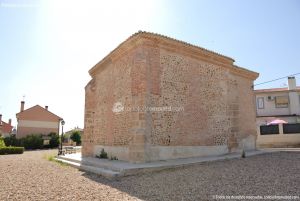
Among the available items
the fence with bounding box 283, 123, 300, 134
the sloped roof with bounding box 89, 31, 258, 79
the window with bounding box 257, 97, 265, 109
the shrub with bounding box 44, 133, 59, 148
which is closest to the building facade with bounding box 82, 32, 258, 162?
Answer: the sloped roof with bounding box 89, 31, 258, 79

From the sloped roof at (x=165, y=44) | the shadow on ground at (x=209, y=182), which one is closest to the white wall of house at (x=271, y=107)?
the sloped roof at (x=165, y=44)

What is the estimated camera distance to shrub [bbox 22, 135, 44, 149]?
99.7 ft

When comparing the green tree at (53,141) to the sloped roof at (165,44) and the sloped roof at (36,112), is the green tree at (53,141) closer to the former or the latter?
the sloped roof at (36,112)

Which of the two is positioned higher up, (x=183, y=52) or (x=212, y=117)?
(x=183, y=52)

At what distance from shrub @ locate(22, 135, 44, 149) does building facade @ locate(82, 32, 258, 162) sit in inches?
793

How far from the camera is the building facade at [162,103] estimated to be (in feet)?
31.6

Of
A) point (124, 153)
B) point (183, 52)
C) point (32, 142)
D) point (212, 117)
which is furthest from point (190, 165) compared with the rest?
point (32, 142)

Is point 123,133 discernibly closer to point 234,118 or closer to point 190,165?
point 190,165

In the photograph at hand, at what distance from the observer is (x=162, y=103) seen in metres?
10.0

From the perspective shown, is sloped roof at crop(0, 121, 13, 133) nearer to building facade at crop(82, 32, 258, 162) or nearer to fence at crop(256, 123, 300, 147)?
building facade at crop(82, 32, 258, 162)

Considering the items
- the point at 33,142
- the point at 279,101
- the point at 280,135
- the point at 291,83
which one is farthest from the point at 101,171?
the point at 33,142

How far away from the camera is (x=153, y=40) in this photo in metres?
10.0

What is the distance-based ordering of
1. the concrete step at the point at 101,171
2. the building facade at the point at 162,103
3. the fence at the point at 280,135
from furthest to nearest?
the fence at the point at 280,135
the building facade at the point at 162,103
the concrete step at the point at 101,171

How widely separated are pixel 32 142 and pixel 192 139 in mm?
26182
